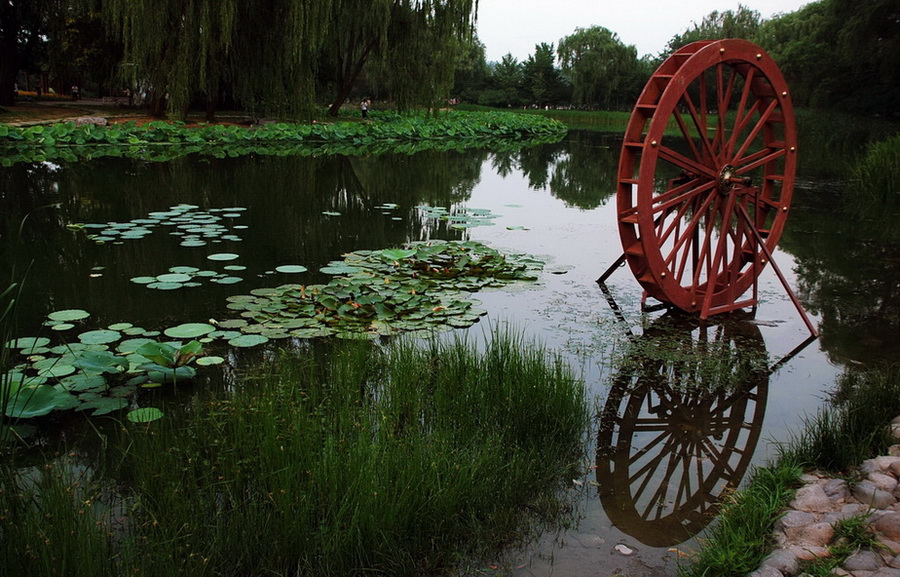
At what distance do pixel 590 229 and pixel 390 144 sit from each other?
42.6 ft

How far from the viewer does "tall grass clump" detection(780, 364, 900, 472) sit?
337 centimetres

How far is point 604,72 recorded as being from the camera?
5275cm

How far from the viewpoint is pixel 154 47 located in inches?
655

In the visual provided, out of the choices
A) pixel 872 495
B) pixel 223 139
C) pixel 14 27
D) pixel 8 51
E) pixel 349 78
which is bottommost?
pixel 872 495

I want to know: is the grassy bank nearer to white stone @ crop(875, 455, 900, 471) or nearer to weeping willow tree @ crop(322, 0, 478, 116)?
white stone @ crop(875, 455, 900, 471)

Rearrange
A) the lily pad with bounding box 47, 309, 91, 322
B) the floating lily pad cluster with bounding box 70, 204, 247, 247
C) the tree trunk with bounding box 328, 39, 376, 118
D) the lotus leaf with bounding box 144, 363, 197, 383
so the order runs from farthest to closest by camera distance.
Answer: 1. the tree trunk with bounding box 328, 39, 376, 118
2. the floating lily pad cluster with bounding box 70, 204, 247, 247
3. the lily pad with bounding box 47, 309, 91, 322
4. the lotus leaf with bounding box 144, 363, 197, 383

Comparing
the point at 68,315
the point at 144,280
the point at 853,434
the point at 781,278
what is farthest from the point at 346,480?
the point at 781,278

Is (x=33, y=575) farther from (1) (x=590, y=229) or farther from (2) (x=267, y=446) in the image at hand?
(1) (x=590, y=229)

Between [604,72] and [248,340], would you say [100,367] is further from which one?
[604,72]

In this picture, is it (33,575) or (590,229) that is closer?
(33,575)

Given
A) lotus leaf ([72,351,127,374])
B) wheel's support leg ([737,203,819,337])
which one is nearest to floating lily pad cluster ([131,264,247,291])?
lotus leaf ([72,351,127,374])

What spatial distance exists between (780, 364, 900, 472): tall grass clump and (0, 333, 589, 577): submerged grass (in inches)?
42.0

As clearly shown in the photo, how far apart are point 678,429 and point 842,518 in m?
1.29

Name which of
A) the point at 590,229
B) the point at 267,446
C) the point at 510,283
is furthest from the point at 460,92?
the point at 267,446
